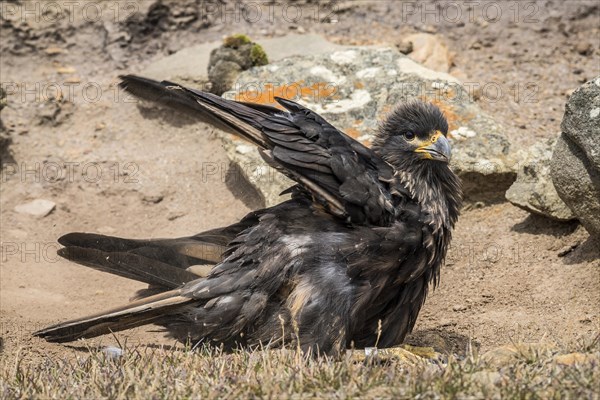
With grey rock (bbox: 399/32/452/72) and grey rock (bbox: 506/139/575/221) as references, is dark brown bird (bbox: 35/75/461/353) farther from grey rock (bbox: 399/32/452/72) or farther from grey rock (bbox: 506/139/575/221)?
grey rock (bbox: 399/32/452/72)

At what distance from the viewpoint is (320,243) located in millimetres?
5527

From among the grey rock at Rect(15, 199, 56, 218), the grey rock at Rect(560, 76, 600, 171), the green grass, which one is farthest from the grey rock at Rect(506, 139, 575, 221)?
the grey rock at Rect(15, 199, 56, 218)

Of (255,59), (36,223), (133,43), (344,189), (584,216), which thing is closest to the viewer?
(344,189)

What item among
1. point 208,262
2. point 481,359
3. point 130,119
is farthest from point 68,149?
point 481,359

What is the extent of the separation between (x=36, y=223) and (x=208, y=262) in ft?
8.80

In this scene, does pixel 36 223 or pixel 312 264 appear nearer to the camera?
pixel 312 264

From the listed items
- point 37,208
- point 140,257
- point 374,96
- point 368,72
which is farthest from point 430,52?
point 140,257

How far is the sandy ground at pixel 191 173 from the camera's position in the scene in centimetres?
659

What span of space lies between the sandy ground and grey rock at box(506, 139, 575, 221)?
0.73 feet

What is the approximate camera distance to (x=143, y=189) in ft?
29.0

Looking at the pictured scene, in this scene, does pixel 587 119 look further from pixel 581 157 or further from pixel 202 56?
pixel 202 56

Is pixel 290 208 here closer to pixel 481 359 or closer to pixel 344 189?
pixel 344 189

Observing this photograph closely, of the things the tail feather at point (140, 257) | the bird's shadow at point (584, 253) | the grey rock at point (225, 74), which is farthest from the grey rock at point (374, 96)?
the tail feather at point (140, 257)

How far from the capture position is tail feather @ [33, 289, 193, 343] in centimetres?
580
